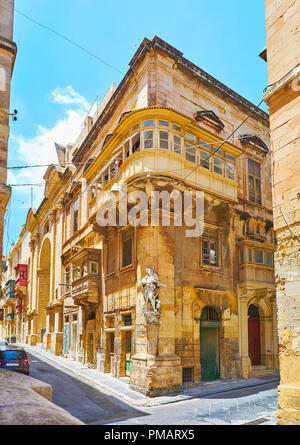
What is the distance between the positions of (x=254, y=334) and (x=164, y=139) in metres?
12.2

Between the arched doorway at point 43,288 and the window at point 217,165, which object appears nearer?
the window at point 217,165

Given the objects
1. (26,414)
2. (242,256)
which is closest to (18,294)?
(242,256)

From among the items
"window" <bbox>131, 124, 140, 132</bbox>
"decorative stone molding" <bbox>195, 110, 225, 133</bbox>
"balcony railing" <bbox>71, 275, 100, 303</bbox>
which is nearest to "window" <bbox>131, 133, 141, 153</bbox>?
"window" <bbox>131, 124, 140, 132</bbox>

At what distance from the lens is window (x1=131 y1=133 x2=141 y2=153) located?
59.1 feet

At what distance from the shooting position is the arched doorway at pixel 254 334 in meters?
21.2

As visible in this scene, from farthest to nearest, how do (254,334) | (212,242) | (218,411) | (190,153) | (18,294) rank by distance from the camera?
(18,294), (254,334), (212,242), (190,153), (218,411)

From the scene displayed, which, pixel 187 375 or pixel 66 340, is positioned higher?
pixel 66 340

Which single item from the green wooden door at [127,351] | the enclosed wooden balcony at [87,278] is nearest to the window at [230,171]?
the enclosed wooden balcony at [87,278]

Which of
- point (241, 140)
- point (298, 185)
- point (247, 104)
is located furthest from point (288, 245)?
point (247, 104)

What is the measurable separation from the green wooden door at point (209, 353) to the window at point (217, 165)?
7.89 meters

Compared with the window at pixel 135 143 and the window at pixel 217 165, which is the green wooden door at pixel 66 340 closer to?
the window at pixel 135 143

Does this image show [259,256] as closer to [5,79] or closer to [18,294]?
[5,79]

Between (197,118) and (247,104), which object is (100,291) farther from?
(247,104)

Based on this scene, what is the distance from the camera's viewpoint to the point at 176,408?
507 inches
